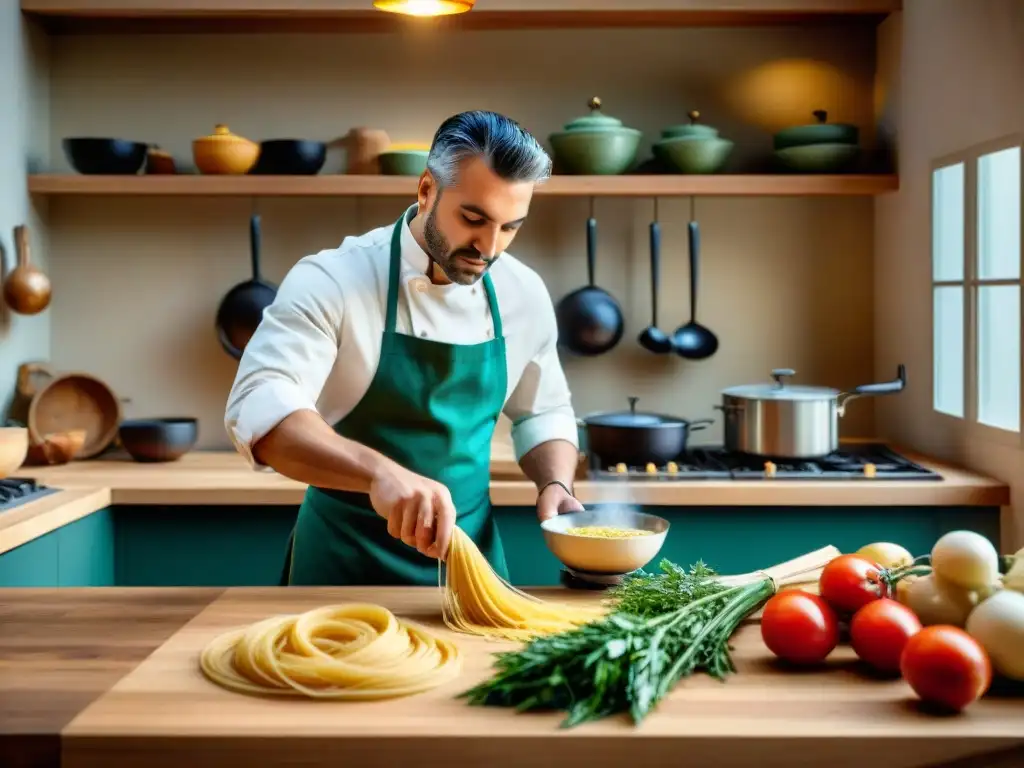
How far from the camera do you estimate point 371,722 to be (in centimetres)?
135

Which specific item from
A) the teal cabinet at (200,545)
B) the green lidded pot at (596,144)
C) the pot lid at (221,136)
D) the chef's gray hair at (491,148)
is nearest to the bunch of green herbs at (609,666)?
the chef's gray hair at (491,148)

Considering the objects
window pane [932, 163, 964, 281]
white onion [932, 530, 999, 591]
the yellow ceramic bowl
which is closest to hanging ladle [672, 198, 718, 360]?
window pane [932, 163, 964, 281]

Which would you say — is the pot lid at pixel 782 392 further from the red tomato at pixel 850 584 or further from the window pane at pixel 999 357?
the red tomato at pixel 850 584

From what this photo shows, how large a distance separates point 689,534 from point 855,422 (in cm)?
115

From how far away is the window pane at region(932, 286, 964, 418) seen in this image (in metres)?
3.40

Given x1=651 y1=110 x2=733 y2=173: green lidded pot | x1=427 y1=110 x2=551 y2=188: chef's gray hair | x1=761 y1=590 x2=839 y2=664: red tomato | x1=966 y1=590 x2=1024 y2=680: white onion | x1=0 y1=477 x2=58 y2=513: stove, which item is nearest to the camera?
x1=966 y1=590 x2=1024 y2=680: white onion

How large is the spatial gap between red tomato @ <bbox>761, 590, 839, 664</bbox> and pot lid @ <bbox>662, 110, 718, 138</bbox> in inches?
91.3

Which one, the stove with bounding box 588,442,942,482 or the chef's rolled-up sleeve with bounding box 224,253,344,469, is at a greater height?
the chef's rolled-up sleeve with bounding box 224,253,344,469

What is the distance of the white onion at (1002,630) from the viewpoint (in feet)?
4.68

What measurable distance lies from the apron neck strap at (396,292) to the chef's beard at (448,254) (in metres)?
0.17

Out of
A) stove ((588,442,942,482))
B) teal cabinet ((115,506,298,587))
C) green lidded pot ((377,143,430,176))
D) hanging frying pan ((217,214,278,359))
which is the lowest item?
teal cabinet ((115,506,298,587))

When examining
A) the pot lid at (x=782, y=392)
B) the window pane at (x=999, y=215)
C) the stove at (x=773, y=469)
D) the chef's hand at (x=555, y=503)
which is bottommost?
the stove at (x=773, y=469)

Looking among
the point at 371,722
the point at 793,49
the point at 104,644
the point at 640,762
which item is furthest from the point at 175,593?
the point at 793,49

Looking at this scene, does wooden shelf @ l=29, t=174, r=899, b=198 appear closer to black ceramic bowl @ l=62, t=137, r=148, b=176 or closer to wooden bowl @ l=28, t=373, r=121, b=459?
black ceramic bowl @ l=62, t=137, r=148, b=176
